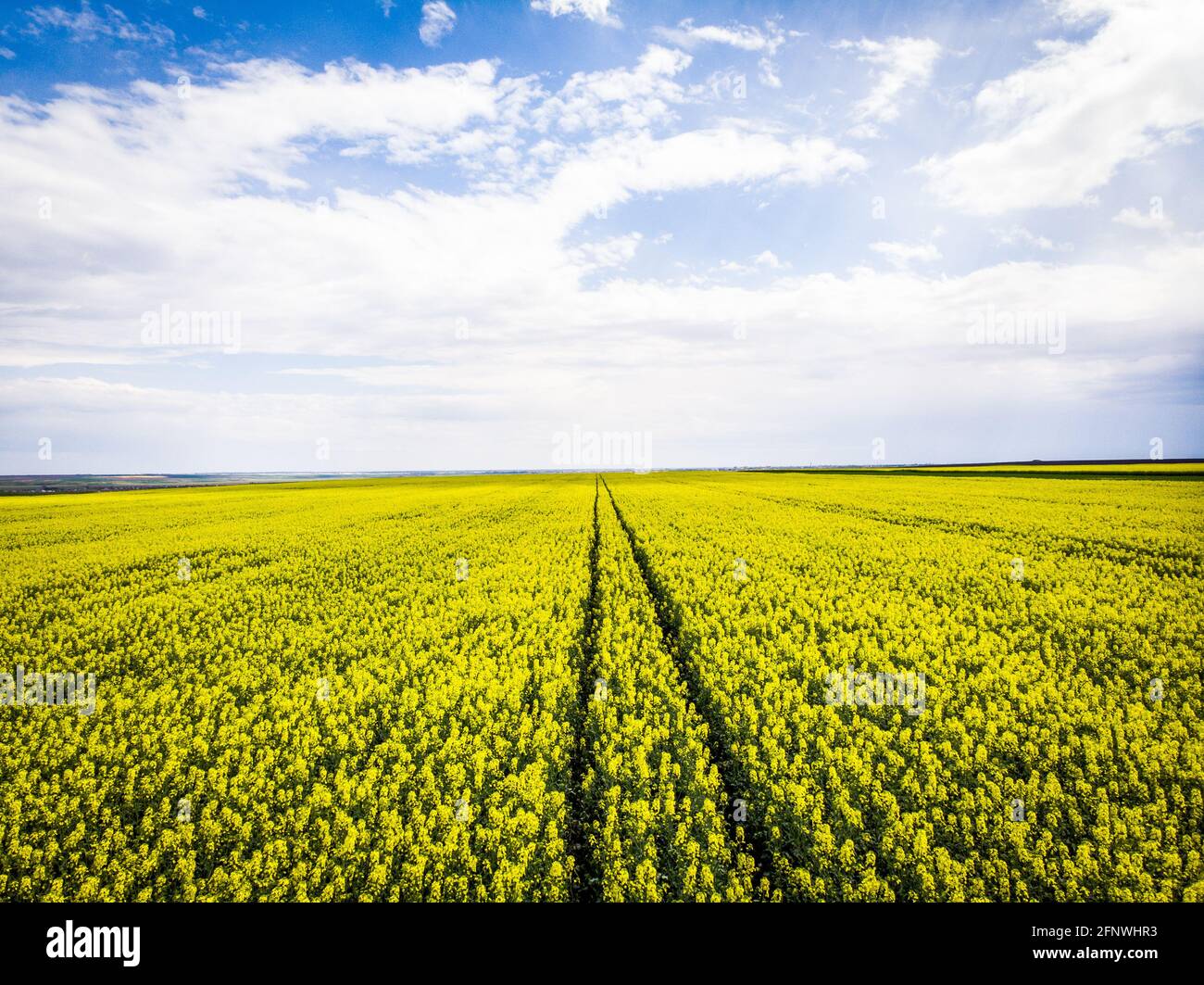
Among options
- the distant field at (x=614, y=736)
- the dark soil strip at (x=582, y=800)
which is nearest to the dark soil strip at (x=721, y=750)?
the distant field at (x=614, y=736)

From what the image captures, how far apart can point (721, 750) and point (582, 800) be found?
207cm

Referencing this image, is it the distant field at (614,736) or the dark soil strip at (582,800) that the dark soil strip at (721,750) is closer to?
the distant field at (614,736)

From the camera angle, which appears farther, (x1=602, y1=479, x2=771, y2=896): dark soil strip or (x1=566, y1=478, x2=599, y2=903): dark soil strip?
(x1=602, y1=479, x2=771, y2=896): dark soil strip

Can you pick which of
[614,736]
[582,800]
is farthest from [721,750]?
[582,800]

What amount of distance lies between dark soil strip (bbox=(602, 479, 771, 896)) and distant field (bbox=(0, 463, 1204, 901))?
0.04m

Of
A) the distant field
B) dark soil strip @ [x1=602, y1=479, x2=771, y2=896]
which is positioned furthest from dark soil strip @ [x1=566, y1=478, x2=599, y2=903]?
dark soil strip @ [x1=602, y1=479, x2=771, y2=896]

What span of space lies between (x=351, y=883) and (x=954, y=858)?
567 cm

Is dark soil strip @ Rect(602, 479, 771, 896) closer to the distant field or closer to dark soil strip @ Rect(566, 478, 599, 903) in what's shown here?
the distant field

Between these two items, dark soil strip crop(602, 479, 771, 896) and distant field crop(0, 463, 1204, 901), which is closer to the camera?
distant field crop(0, 463, 1204, 901)

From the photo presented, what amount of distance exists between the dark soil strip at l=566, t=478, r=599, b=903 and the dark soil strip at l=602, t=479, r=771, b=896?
4.87 feet

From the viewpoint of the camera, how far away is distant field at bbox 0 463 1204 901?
193 inches

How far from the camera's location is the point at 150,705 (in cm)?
776
